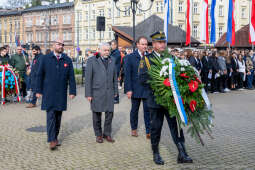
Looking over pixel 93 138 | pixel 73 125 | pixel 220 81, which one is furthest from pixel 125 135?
pixel 220 81

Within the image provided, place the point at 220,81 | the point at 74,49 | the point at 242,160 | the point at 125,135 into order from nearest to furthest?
the point at 242,160
the point at 125,135
the point at 220,81
the point at 74,49

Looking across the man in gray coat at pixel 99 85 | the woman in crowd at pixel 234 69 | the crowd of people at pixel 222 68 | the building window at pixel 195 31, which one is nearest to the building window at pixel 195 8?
the building window at pixel 195 31

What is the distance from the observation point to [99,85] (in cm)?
755

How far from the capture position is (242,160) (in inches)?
241

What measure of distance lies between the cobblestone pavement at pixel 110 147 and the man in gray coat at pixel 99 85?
500 mm

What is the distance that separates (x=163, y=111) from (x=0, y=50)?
9.35 meters

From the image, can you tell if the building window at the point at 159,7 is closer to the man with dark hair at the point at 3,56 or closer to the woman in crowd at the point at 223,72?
the woman in crowd at the point at 223,72

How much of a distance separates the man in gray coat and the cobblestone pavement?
50cm

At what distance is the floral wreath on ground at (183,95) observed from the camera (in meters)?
5.61

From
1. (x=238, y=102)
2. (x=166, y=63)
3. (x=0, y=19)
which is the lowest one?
(x=238, y=102)

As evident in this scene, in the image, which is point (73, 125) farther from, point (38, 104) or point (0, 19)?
point (0, 19)

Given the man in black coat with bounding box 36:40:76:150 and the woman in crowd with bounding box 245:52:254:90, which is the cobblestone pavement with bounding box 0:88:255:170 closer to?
the man in black coat with bounding box 36:40:76:150

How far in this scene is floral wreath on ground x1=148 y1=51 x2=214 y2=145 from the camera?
5.61 meters

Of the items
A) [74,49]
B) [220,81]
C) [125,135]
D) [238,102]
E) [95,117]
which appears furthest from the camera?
[74,49]
